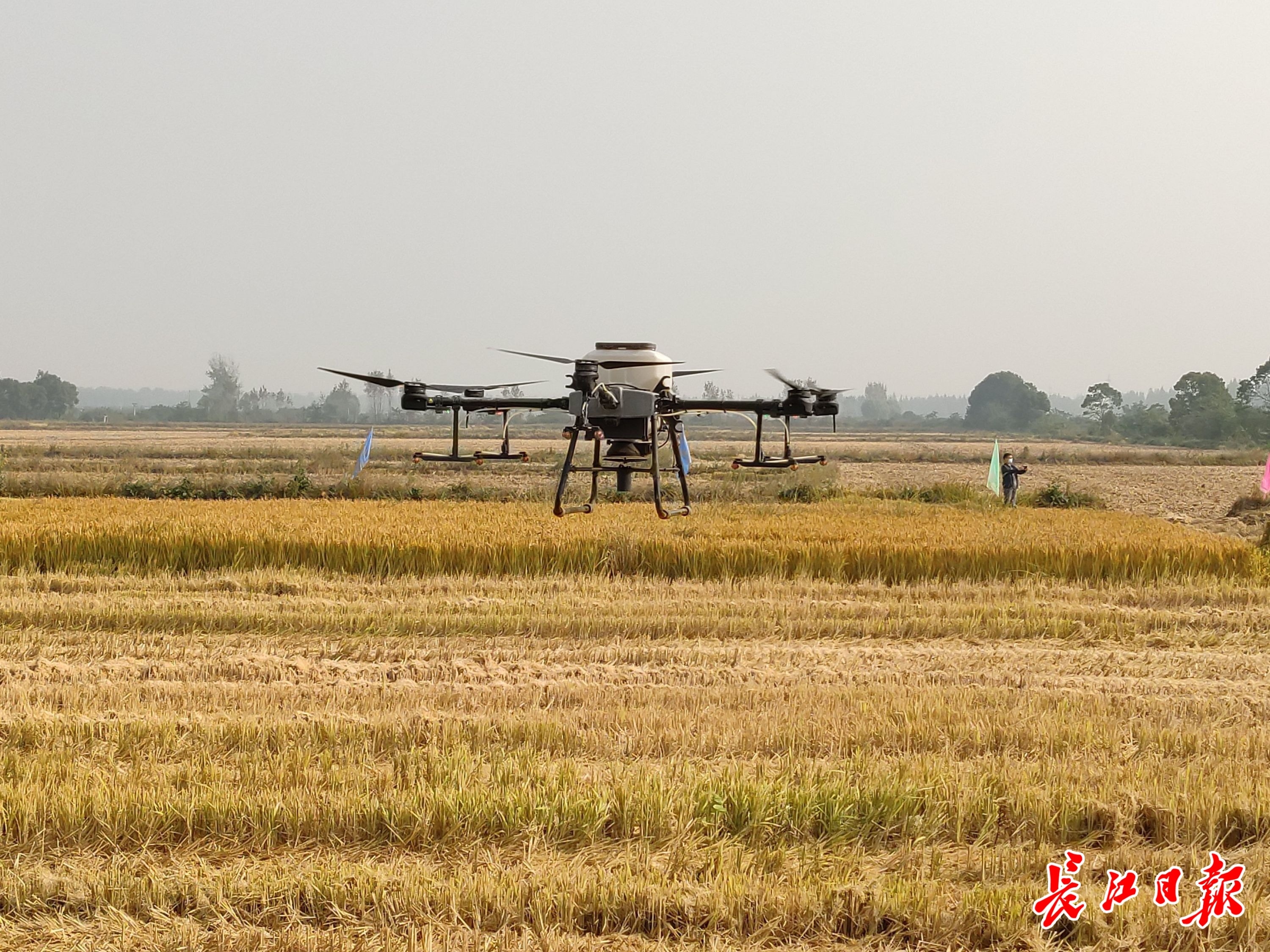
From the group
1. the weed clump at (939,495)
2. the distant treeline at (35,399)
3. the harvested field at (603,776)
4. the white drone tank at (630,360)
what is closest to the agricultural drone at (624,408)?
the white drone tank at (630,360)

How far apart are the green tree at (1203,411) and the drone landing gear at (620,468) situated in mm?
100889

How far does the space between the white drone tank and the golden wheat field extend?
334cm

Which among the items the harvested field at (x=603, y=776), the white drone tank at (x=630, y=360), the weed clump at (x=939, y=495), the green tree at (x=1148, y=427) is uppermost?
the green tree at (x=1148, y=427)

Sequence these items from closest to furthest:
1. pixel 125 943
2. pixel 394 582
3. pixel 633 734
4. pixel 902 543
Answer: pixel 125 943
pixel 633 734
pixel 394 582
pixel 902 543

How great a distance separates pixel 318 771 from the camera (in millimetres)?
8695

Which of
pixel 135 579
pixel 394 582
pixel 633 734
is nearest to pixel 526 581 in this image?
pixel 394 582

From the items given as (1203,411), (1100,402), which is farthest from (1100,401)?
(1203,411)

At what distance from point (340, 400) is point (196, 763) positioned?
18563 cm

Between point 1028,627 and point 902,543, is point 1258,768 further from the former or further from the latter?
point 902,543

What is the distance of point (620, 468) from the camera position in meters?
13.7

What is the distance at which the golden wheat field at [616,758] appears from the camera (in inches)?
261

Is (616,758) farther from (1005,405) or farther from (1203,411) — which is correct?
(1005,405)

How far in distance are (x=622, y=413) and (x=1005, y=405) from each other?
160036mm

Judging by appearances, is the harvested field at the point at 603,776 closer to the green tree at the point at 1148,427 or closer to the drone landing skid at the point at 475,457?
the drone landing skid at the point at 475,457
